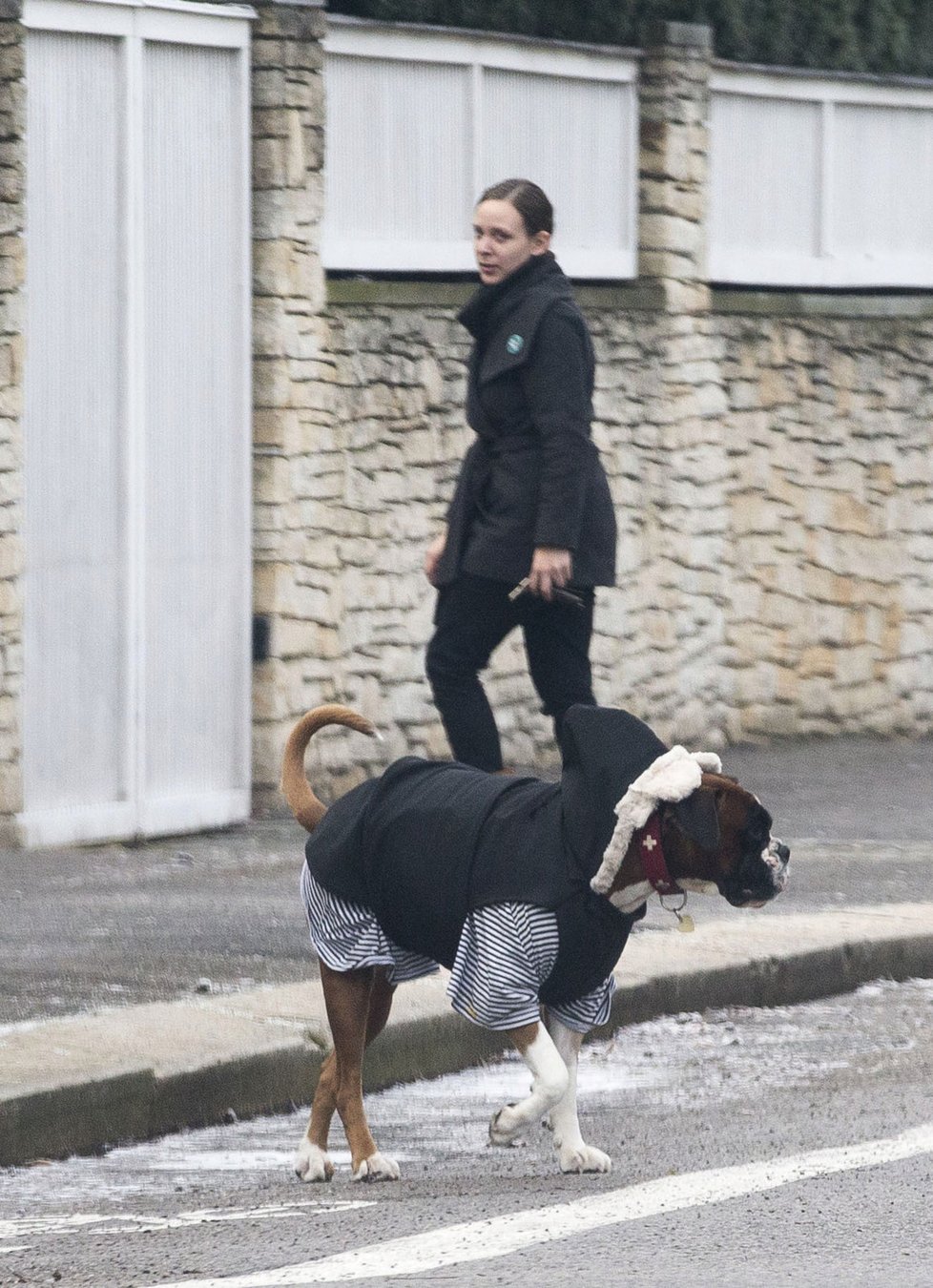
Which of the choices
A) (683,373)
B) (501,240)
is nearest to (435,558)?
(501,240)

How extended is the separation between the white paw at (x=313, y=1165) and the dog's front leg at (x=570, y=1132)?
0.48m

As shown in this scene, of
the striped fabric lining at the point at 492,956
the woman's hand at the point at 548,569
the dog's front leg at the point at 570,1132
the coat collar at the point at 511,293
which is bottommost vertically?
the dog's front leg at the point at 570,1132

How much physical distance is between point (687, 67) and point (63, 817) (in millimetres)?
4706

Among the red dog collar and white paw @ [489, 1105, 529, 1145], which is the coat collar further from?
white paw @ [489, 1105, 529, 1145]

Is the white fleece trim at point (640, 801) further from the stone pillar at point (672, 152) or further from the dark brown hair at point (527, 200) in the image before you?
the stone pillar at point (672, 152)

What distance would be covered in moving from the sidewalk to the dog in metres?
0.61

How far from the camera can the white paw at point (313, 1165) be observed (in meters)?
5.78

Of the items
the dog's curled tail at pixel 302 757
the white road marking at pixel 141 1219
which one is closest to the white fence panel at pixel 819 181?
the dog's curled tail at pixel 302 757

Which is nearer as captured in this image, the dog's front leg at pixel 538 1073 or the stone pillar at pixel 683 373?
the dog's front leg at pixel 538 1073

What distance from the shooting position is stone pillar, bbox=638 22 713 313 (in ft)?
40.3

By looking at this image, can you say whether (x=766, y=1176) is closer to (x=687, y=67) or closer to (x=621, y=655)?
(x=621, y=655)

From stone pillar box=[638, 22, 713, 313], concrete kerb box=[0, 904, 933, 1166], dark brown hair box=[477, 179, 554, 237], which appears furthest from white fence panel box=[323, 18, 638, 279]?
concrete kerb box=[0, 904, 933, 1166]

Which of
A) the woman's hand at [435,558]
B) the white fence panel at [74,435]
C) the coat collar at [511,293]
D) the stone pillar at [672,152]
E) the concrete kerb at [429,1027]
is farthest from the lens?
the stone pillar at [672,152]

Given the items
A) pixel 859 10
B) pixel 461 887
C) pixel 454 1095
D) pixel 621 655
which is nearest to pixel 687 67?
pixel 859 10
